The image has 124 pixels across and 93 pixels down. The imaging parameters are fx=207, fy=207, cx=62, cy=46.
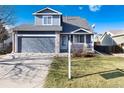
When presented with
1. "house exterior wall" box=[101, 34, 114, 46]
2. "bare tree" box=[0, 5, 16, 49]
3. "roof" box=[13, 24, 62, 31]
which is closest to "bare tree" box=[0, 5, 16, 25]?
"bare tree" box=[0, 5, 16, 49]

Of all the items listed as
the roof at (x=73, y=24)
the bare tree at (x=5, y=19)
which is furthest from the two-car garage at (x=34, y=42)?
the bare tree at (x=5, y=19)

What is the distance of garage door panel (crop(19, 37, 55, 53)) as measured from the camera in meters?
20.6

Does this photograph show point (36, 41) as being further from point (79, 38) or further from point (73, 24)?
point (73, 24)

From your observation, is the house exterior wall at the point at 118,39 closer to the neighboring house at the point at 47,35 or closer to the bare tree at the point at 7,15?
the neighboring house at the point at 47,35

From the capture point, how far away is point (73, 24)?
23.8 meters

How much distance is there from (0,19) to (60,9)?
431 inches

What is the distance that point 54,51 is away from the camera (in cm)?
2083

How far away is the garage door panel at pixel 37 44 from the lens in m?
20.6

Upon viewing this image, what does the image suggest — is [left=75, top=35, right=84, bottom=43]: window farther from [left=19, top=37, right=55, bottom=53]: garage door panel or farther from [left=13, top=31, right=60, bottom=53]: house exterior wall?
[left=19, top=37, right=55, bottom=53]: garage door panel

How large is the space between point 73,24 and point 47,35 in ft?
14.8
